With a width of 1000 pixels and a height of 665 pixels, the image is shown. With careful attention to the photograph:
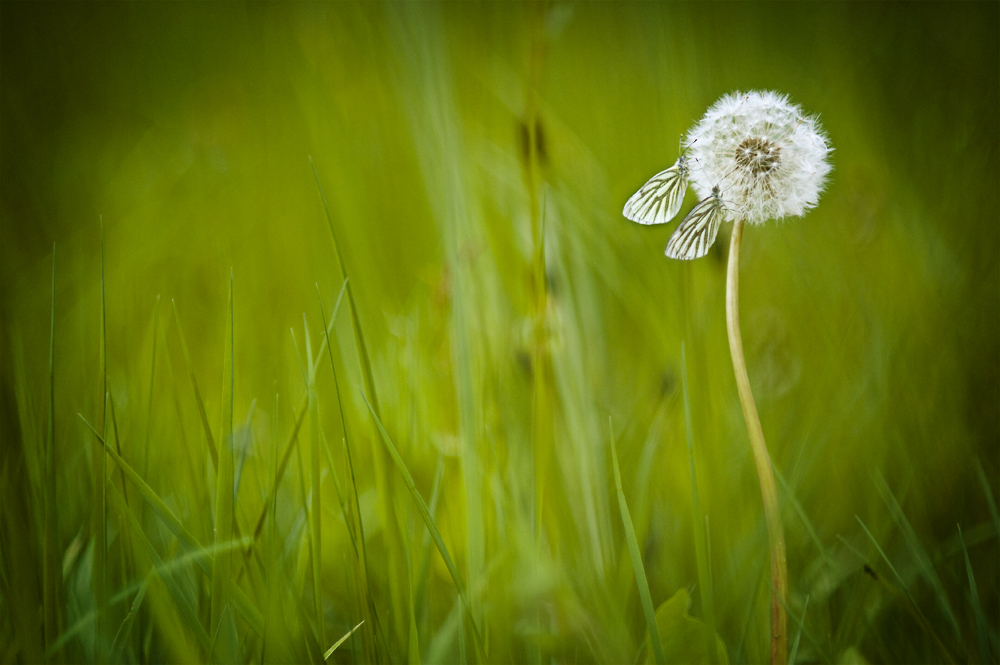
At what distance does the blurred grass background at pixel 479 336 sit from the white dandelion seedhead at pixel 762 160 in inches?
4.3

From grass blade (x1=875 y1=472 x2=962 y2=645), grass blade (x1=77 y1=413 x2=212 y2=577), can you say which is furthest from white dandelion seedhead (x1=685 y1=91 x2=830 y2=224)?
grass blade (x1=77 y1=413 x2=212 y2=577)

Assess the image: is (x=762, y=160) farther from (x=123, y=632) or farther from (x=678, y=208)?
(x=123, y=632)

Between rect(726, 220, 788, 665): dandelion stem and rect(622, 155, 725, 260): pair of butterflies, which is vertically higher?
rect(622, 155, 725, 260): pair of butterflies

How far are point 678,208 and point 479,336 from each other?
18 cm

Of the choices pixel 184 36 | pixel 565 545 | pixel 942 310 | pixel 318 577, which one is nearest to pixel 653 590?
pixel 565 545

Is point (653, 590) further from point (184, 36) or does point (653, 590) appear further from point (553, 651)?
point (184, 36)

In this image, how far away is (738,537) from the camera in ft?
1.28

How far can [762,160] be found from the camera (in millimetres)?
287

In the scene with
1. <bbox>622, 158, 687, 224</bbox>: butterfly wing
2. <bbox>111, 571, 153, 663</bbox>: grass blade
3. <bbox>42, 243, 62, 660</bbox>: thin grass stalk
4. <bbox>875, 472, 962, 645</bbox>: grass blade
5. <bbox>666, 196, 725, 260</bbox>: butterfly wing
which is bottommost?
<bbox>875, 472, 962, 645</bbox>: grass blade

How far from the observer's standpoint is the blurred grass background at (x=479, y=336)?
33 cm

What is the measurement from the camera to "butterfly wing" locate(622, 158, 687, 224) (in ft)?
1.05

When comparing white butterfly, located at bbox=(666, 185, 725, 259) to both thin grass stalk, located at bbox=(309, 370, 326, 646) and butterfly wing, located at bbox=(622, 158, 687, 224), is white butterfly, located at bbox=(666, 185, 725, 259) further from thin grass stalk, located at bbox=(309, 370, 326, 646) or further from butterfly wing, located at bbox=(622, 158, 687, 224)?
thin grass stalk, located at bbox=(309, 370, 326, 646)

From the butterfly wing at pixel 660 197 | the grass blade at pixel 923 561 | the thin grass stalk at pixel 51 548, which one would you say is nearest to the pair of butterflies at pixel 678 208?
the butterfly wing at pixel 660 197

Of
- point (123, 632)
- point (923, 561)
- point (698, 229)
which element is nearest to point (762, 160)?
point (698, 229)
